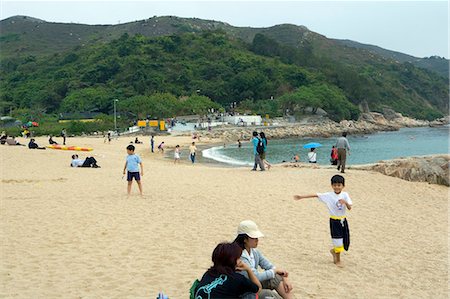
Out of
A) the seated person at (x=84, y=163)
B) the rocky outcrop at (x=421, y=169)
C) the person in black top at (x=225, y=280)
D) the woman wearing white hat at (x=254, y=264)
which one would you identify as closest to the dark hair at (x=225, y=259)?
the person in black top at (x=225, y=280)

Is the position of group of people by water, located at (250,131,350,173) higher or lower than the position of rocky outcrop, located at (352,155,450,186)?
higher

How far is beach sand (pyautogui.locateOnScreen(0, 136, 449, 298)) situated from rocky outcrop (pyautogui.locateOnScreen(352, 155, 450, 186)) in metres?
0.75

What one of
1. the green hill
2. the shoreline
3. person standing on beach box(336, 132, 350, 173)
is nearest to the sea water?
the shoreline

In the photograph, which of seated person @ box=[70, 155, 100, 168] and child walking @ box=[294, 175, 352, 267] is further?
seated person @ box=[70, 155, 100, 168]

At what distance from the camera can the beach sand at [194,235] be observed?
17.7 ft

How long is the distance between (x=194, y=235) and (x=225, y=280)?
4.35 metres

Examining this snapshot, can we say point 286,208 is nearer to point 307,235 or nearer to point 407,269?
point 307,235

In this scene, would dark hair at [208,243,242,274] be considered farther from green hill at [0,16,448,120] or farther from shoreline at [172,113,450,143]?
green hill at [0,16,448,120]

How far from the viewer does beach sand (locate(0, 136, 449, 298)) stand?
540 cm

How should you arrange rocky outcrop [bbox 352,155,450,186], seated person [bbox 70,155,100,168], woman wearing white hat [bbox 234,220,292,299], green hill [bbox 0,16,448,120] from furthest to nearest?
green hill [bbox 0,16,448,120] → seated person [bbox 70,155,100,168] → rocky outcrop [bbox 352,155,450,186] → woman wearing white hat [bbox 234,220,292,299]

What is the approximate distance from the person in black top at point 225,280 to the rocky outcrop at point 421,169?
13.1 metres

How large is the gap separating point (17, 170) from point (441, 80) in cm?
18851

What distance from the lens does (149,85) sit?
94938mm

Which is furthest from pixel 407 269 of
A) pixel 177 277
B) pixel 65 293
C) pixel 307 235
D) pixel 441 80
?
pixel 441 80
